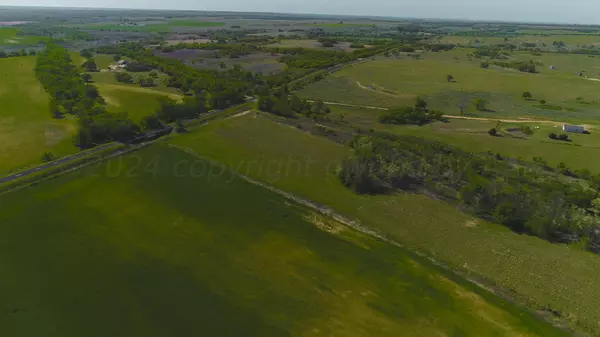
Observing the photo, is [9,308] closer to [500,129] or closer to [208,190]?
[208,190]

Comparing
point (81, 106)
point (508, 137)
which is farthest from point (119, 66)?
point (508, 137)

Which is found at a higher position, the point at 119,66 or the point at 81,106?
the point at 119,66

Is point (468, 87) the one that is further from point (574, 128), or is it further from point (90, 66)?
point (90, 66)

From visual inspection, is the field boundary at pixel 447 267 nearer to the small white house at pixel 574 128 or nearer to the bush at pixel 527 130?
the bush at pixel 527 130

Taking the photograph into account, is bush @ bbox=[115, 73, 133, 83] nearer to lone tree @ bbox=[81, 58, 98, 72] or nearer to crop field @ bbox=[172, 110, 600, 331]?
lone tree @ bbox=[81, 58, 98, 72]

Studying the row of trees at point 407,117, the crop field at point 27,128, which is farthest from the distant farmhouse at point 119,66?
the row of trees at point 407,117

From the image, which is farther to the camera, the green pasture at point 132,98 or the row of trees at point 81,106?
the green pasture at point 132,98
